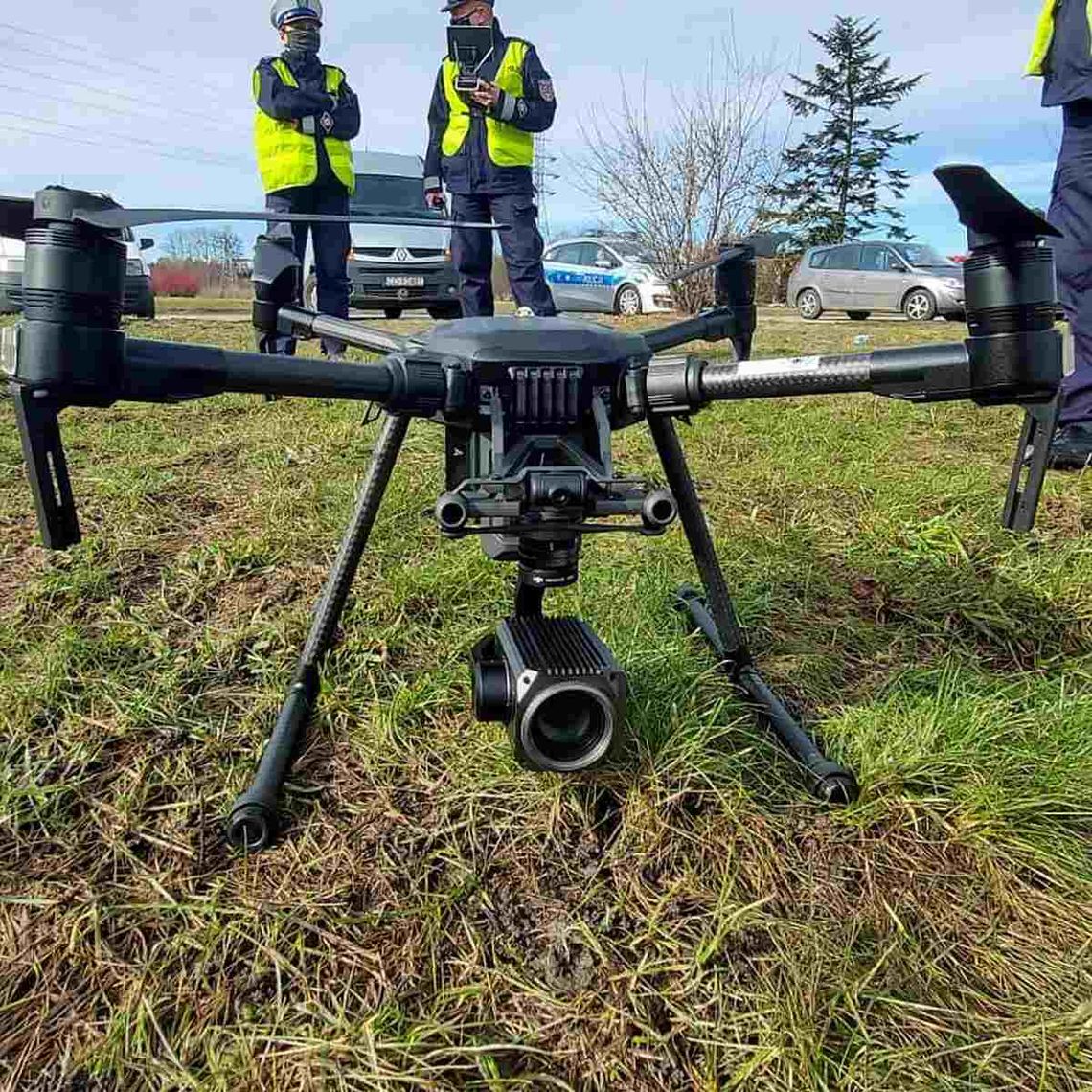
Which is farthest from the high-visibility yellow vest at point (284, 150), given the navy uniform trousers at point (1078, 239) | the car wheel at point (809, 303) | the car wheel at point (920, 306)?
the car wheel at point (809, 303)

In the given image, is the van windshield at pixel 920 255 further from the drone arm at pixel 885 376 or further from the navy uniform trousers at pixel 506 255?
the drone arm at pixel 885 376

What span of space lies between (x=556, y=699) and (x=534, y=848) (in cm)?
51

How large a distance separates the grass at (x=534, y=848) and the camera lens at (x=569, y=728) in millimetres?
394

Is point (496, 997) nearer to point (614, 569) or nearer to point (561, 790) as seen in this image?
point (561, 790)

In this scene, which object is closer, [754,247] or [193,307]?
[754,247]

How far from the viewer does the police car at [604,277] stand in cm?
1719

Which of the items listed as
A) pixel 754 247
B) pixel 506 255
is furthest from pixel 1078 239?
pixel 506 255

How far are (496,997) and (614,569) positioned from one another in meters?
1.51

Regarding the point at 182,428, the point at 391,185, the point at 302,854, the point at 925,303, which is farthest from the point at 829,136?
the point at 302,854

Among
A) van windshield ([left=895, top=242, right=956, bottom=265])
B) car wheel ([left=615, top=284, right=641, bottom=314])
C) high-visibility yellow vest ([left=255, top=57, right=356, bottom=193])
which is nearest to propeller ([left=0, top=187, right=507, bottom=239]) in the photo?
high-visibility yellow vest ([left=255, top=57, right=356, bottom=193])

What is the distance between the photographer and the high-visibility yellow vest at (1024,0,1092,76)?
3.62 m

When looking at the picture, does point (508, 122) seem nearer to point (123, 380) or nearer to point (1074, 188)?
point (1074, 188)

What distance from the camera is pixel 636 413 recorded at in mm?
1330

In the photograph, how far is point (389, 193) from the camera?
45.6 ft
